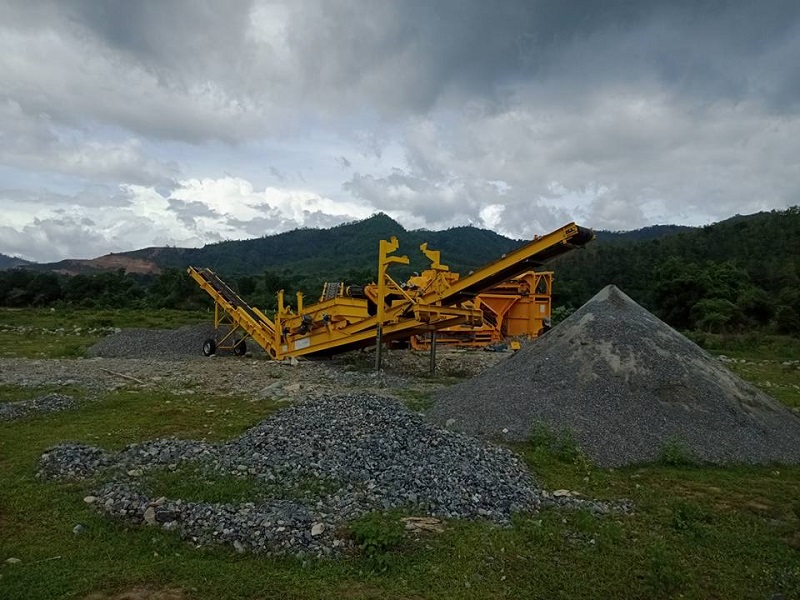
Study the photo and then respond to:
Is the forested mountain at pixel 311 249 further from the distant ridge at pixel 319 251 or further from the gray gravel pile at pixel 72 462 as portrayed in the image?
the gray gravel pile at pixel 72 462

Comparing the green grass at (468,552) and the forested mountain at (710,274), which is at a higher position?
the forested mountain at (710,274)

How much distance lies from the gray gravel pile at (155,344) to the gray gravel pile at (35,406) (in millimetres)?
8690

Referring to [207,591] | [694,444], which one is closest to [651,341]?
[694,444]

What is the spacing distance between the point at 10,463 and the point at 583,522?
680 cm

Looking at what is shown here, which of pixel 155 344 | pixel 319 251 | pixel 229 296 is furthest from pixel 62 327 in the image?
pixel 319 251

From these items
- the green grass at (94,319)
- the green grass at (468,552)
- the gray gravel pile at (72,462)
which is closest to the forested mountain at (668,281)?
the green grass at (94,319)

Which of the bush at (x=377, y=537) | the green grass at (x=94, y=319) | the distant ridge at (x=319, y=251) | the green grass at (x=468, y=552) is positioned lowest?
the green grass at (x=468, y=552)

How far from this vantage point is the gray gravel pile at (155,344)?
778 inches

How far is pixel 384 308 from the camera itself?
15.1 metres

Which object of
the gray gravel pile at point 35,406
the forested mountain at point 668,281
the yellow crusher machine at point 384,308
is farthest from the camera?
the forested mountain at point 668,281

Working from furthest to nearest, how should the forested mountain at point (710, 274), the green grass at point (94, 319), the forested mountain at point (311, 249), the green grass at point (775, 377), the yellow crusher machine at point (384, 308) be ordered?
the forested mountain at point (311, 249) < the forested mountain at point (710, 274) < the green grass at point (94, 319) < the green grass at point (775, 377) < the yellow crusher machine at point (384, 308)

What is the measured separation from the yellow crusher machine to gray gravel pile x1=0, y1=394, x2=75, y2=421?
23.2 feet

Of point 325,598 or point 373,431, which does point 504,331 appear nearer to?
point 373,431

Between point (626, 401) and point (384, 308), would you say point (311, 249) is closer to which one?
point (384, 308)
